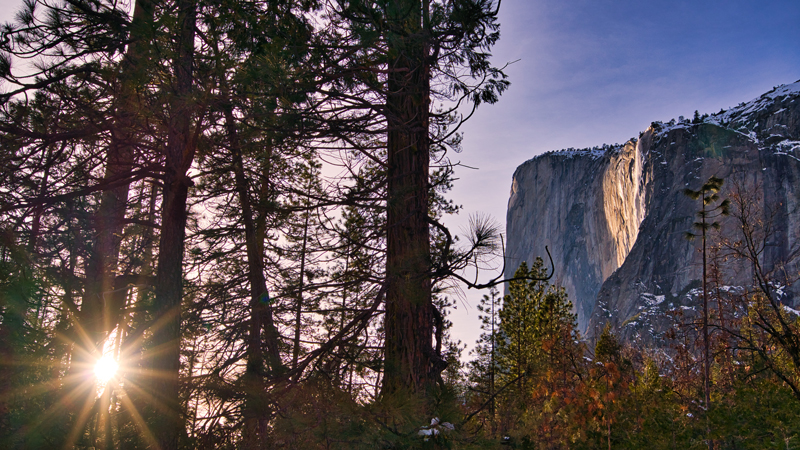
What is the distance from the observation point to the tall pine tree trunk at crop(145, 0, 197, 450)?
15.6 feet

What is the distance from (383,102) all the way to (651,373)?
20.8 m

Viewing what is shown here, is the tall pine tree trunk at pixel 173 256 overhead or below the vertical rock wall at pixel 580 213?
below

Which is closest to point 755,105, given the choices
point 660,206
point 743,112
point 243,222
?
point 743,112

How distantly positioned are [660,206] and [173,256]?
7705cm

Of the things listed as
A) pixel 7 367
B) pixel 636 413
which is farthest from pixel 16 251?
pixel 636 413

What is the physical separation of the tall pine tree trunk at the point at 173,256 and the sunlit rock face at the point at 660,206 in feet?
163

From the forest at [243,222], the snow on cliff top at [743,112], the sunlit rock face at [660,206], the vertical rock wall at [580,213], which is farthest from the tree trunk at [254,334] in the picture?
the vertical rock wall at [580,213]

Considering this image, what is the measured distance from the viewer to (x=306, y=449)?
317cm

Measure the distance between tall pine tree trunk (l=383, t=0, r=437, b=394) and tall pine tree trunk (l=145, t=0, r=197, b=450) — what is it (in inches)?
74.3

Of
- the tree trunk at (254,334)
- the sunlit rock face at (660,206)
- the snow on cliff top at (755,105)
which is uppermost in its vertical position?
the snow on cliff top at (755,105)

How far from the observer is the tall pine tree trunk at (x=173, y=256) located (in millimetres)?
4742

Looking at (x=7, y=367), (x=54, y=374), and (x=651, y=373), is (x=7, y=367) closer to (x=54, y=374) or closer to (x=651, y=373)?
(x=54, y=374)

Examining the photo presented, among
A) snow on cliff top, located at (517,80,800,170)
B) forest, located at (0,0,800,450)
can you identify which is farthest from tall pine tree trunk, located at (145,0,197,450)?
snow on cliff top, located at (517,80,800,170)

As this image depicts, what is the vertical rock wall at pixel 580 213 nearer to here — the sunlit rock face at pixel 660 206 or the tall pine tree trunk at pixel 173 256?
the sunlit rock face at pixel 660 206
